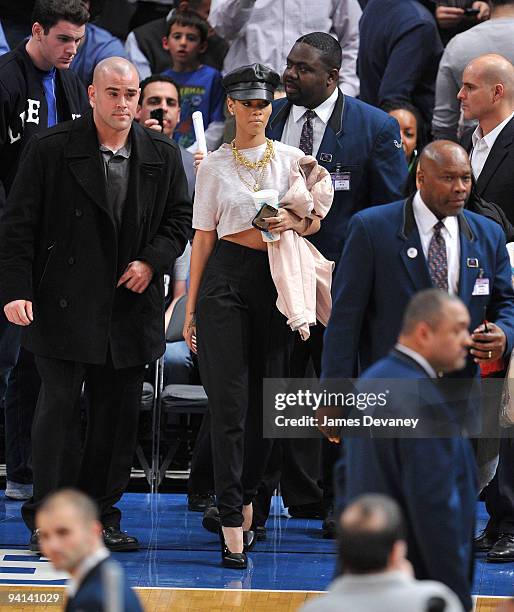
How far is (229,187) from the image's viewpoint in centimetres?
614

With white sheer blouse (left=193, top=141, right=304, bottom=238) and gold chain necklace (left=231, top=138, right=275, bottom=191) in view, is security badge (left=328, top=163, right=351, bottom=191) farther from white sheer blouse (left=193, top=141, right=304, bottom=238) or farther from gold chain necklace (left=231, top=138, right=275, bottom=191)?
gold chain necklace (left=231, top=138, right=275, bottom=191)

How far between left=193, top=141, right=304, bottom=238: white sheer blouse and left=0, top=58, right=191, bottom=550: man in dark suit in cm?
27

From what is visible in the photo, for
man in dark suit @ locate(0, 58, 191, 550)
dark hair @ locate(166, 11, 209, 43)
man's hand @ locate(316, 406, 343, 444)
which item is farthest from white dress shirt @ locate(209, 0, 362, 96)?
man's hand @ locate(316, 406, 343, 444)

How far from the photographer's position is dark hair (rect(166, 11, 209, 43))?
29.2 ft

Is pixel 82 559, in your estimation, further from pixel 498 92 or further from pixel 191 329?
pixel 498 92

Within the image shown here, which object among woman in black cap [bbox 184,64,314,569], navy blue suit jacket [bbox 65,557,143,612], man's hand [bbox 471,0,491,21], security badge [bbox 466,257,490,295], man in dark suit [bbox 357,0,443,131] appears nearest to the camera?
navy blue suit jacket [bbox 65,557,143,612]

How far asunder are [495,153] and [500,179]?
0.42 ft

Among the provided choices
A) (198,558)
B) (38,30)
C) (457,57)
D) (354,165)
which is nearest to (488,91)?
(354,165)

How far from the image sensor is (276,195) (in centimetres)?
608

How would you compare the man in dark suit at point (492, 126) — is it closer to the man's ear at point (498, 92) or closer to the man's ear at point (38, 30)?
the man's ear at point (498, 92)

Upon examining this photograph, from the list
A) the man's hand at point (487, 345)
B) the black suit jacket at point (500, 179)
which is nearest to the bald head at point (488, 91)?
the black suit jacket at point (500, 179)

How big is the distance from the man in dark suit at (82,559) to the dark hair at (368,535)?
1.88 feet

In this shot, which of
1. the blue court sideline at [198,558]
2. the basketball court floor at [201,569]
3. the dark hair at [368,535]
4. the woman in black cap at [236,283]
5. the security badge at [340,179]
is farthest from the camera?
the security badge at [340,179]

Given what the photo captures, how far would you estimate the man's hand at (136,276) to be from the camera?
6.25 metres
